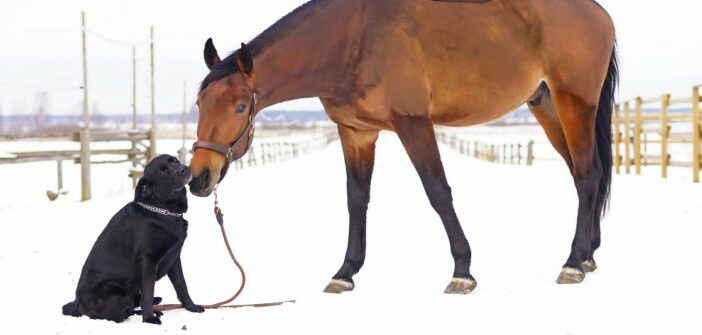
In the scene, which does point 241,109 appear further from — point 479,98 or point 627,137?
point 627,137

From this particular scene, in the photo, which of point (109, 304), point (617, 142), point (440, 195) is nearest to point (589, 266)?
point (440, 195)

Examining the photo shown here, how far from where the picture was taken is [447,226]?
182 inches

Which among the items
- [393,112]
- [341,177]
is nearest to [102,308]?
[393,112]

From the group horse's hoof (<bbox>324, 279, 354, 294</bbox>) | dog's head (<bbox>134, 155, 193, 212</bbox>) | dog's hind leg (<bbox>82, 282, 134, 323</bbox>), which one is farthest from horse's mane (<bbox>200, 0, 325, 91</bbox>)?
horse's hoof (<bbox>324, 279, 354, 294</bbox>)

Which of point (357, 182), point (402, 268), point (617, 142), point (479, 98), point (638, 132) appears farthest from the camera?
point (617, 142)

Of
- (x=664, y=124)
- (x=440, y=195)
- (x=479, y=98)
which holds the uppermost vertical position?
(x=479, y=98)

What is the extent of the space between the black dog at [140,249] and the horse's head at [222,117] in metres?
0.18

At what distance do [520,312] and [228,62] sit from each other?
2169mm

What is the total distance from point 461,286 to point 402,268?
98 cm

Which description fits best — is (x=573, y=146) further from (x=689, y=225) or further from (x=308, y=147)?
(x=308, y=147)

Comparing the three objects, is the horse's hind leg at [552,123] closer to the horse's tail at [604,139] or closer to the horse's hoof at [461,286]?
the horse's tail at [604,139]

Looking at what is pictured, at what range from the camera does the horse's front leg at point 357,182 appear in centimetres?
490

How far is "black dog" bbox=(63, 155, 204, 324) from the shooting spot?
3.76 metres

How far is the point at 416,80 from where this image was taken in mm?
4527
